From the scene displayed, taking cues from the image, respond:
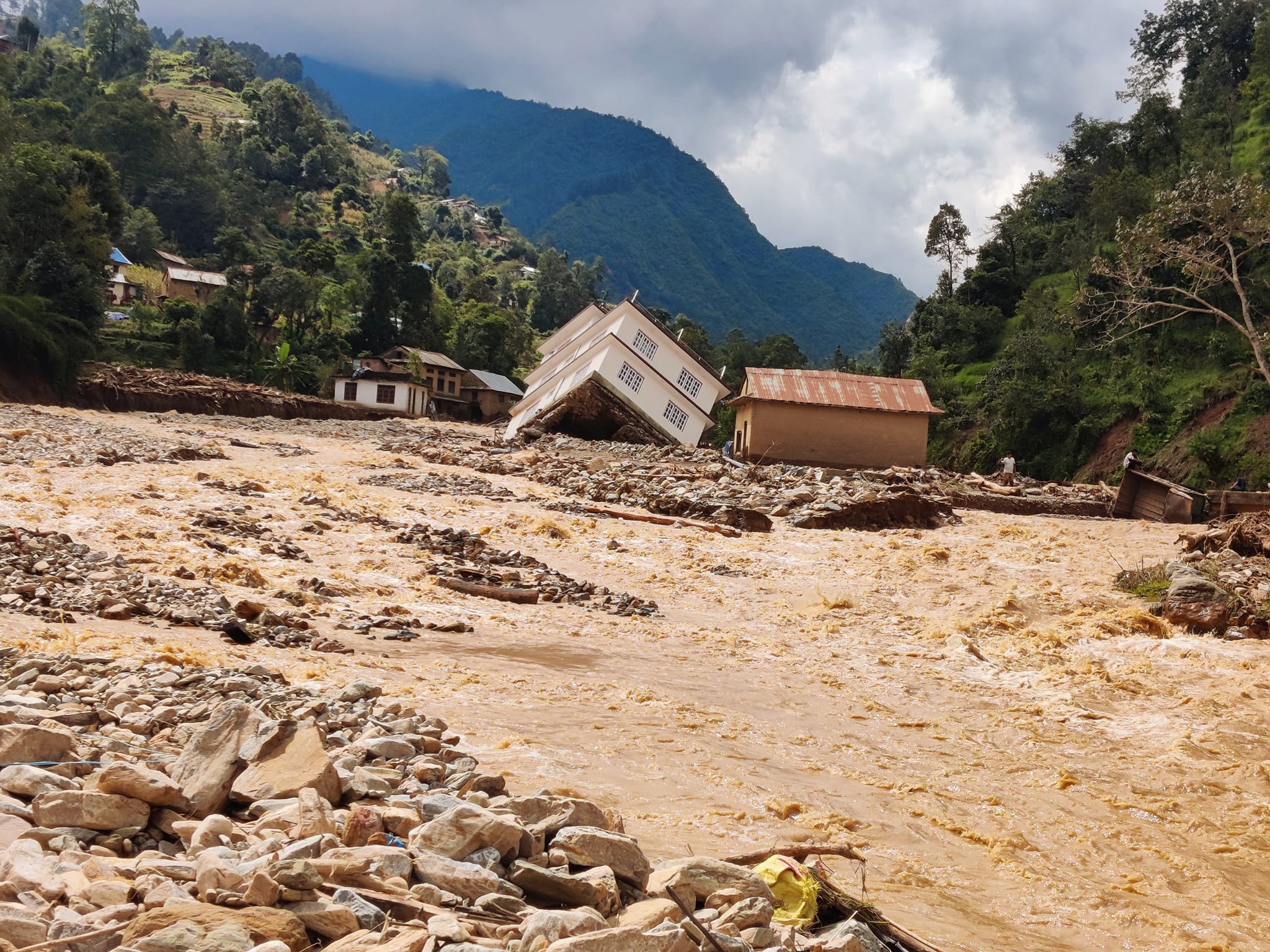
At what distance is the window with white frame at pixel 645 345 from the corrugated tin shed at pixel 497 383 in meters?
22.9

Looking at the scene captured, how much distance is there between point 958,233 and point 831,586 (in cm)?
5313

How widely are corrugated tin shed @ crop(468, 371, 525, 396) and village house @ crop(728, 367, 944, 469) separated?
31.8 m

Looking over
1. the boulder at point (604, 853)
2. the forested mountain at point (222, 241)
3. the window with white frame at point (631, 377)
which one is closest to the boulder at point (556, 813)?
the boulder at point (604, 853)

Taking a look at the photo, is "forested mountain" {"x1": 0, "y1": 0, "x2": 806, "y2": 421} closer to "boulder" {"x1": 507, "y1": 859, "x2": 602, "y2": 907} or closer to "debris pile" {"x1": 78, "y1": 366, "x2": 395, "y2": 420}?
"debris pile" {"x1": 78, "y1": 366, "x2": 395, "y2": 420}

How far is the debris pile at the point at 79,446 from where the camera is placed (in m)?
19.8

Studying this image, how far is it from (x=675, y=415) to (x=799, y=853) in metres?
34.2

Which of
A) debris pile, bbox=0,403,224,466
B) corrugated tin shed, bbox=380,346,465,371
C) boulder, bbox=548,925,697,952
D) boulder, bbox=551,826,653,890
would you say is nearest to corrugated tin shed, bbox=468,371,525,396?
corrugated tin shed, bbox=380,346,465,371

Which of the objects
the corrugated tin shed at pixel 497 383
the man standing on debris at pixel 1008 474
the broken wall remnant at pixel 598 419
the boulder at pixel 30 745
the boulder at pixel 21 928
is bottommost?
the boulder at pixel 21 928

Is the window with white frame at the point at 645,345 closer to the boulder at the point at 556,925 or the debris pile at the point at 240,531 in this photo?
the debris pile at the point at 240,531

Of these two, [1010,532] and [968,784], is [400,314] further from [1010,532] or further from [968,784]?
[968,784]

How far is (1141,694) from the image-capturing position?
34.8ft

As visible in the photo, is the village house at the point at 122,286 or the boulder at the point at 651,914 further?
the village house at the point at 122,286

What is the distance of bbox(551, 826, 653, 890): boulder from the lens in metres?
4.33

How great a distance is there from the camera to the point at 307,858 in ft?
12.4
